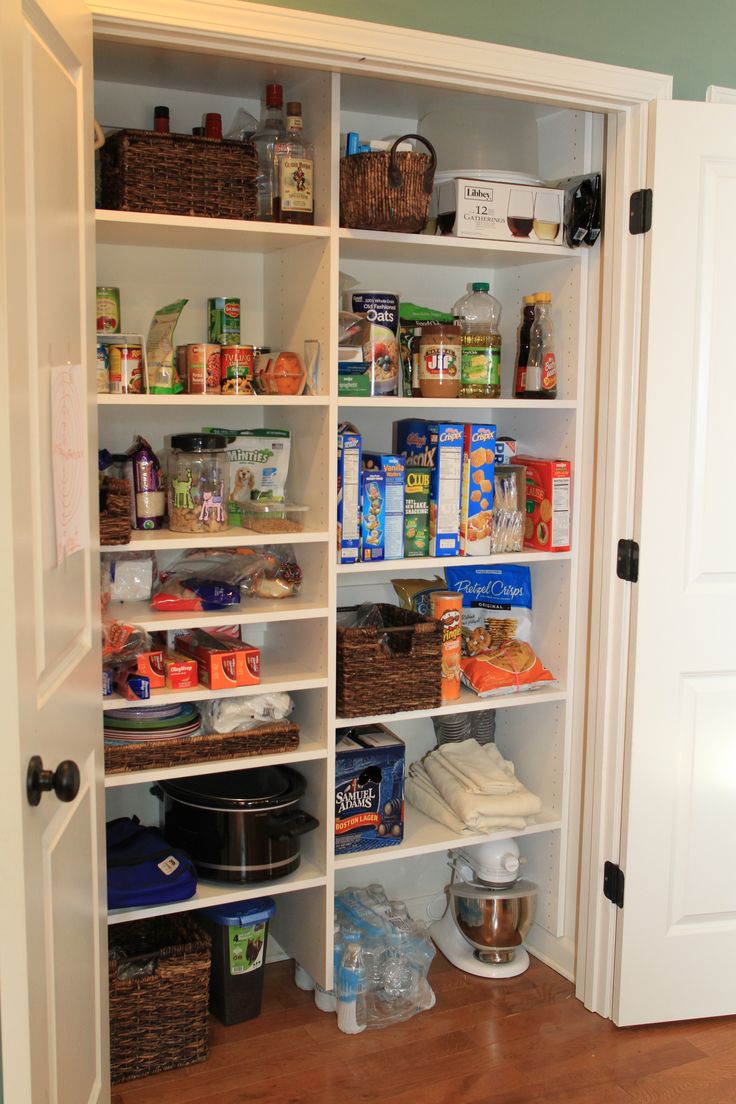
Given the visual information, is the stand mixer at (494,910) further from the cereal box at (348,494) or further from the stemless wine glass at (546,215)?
the stemless wine glass at (546,215)

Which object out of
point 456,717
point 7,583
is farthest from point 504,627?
point 7,583

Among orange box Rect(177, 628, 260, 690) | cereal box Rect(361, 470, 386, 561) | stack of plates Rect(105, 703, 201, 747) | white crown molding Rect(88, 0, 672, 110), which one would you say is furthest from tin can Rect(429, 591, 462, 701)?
white crown molding Rect(88, 0, 672, 110)

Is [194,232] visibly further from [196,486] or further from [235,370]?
[196,486]

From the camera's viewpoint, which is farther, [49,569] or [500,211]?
[500,211]

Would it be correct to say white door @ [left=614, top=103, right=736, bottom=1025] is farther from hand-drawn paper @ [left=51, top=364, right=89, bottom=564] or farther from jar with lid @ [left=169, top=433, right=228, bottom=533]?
hand-drawn paper @ [left=51, top=364, right=89, bottom=564]

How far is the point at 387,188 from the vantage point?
2.17 m

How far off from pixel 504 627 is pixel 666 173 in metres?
1.11

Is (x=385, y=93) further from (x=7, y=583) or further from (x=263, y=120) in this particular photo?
(x=7, y=583)

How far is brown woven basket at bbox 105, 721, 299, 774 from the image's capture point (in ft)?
7.14

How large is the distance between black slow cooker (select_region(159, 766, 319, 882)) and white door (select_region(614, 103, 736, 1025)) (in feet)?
2.48

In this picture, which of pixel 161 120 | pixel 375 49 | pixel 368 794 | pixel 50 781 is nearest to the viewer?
pixel 50 781

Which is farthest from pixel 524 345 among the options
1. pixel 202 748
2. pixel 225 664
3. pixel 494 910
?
pixel 494 910

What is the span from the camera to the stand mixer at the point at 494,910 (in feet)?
A: 8.74

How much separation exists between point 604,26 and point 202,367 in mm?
1110
